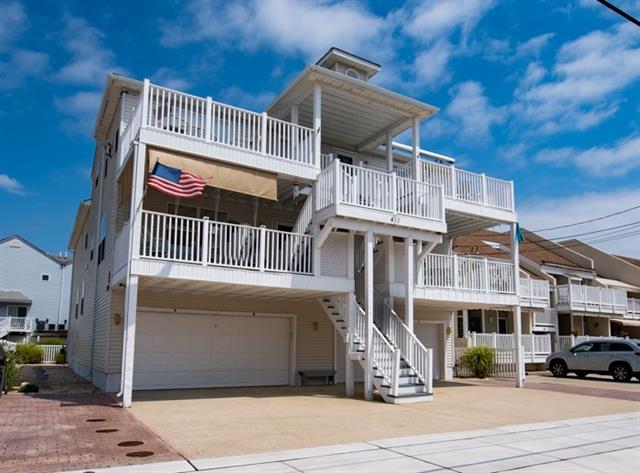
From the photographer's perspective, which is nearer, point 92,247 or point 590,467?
point 590,467

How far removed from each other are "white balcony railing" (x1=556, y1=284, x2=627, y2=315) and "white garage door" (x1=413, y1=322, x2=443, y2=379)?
1298 centimetres

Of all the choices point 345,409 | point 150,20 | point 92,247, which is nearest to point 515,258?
point 345,409

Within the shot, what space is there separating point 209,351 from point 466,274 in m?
8.45

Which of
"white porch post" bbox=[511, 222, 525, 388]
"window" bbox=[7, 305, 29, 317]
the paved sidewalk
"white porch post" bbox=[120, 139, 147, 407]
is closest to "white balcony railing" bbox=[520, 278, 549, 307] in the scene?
"white porch post" bbox=[511, 222, 525, 388]

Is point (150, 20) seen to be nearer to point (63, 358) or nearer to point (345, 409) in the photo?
point (345, 409)

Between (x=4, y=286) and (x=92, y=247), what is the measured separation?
28.3 metres

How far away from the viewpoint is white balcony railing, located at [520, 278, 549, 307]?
1036 inches

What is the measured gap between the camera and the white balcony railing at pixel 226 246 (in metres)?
12.3

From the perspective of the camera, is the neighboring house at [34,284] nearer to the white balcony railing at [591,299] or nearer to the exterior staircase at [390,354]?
the exterior staircase at [390,354]

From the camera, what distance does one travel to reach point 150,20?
11602 mm

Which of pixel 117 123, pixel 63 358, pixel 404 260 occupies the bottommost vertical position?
pixel 63 358

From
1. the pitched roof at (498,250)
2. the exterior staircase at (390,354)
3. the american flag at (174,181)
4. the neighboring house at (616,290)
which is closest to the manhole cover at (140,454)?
the american flag at (174,181)

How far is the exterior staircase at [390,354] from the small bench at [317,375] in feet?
10.4

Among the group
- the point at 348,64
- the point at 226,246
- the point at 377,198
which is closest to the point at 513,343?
the point at 377,198
